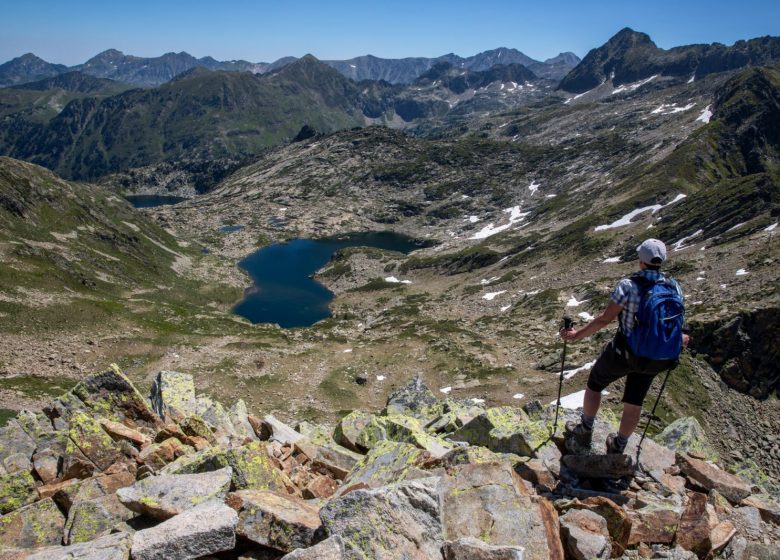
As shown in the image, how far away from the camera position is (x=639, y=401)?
35.1ft

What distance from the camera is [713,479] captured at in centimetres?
1203

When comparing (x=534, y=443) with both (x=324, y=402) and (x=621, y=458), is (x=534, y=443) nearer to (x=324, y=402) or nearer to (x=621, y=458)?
(x=621, y=458)

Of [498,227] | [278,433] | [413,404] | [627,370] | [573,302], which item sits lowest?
[413,404]

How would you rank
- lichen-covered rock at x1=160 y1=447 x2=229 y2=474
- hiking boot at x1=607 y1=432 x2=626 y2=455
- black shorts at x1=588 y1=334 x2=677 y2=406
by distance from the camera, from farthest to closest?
1. hiking boot at x1=607 y1=432 x2=626 y2=455
2. lichen-covered rock at x1=160 y1=447 x2=229 y2=474
3. black shorts at x1=588 y1=334 x2=677 y2=406

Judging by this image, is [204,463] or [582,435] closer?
[204,463]

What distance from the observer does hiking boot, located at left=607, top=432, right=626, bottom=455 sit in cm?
1141

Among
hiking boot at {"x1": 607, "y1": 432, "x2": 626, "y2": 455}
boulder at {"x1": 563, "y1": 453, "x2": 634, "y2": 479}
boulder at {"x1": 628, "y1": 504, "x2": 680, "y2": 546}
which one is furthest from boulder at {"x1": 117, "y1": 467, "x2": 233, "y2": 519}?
hiking boot at {"x1": 607, "y1": 432, "x2": 626, "y2": 455}

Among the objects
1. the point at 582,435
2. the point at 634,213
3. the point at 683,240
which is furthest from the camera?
the point at 634,213

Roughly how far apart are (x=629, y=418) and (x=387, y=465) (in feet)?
19.5

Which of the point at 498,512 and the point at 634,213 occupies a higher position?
the point at 634,213

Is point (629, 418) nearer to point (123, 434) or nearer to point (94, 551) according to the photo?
point (94, 551)

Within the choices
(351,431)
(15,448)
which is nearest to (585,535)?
(351,431)

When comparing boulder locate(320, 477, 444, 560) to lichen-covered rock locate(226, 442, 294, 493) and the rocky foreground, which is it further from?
lichen-covered rock locate(226, 442, 294, 493)

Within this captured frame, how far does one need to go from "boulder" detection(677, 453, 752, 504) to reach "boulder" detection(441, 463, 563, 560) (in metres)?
5.33
